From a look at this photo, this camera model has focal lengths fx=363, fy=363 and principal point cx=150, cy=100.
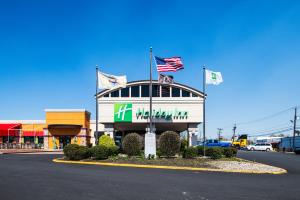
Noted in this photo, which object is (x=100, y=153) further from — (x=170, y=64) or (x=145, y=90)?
(x=145, y=90)

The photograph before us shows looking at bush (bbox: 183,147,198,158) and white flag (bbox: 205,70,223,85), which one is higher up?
white flag (bbox: 205,70,223,85)

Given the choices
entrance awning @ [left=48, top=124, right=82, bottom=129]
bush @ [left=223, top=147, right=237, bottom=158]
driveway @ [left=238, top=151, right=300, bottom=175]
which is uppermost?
entrance awning @ [left=48, top=124, right=82, bottom=129]

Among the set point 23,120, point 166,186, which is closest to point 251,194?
point 166,186

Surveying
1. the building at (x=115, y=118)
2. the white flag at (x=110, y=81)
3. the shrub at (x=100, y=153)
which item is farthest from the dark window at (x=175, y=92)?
the shrub at (x=100, y=153)

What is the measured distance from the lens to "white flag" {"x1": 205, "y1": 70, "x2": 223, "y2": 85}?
2875 cm

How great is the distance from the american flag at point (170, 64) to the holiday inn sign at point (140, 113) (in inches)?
922

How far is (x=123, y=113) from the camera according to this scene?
2000 inches

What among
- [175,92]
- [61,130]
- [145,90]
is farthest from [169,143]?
[61,130]

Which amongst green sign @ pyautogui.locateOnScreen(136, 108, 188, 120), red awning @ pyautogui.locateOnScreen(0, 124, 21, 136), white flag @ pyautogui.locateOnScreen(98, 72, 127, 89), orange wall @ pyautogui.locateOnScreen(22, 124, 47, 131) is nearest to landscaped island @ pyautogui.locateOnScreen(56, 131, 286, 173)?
white flag @ pyautogui.locateOnScreen(98, 72, 127, 89)

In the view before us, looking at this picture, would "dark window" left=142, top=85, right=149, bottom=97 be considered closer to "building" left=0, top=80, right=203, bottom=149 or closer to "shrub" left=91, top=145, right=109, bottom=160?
"building" left=0, top=80, right=203, bottom=149

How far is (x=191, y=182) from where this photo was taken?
566 inches

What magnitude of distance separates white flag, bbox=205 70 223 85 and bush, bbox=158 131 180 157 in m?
5.27

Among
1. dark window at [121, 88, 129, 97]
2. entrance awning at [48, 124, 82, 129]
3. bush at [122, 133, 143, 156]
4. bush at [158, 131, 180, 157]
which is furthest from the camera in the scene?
entrance awning at [48, 124, 82, 129]

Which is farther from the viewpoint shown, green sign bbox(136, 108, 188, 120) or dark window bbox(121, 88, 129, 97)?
dark window bbox(121, 88, 129, 97)
